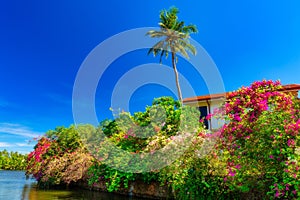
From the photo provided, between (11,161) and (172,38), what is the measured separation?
5552 cm

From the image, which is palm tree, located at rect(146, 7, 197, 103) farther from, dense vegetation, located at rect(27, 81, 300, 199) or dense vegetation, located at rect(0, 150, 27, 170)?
dense vegetation, located at rect(0, 150, 27, 170)

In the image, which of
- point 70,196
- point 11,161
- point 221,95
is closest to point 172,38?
point 221,95

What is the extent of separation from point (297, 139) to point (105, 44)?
10.0 metres

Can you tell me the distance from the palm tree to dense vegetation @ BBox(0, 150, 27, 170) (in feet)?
166

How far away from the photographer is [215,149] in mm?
8023

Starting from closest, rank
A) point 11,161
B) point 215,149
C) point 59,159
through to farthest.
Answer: point 215,149
point 59,159
point 11,161

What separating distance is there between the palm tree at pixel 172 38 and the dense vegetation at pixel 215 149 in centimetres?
1134

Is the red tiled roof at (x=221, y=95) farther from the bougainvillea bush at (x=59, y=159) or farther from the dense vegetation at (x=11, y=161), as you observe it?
the dense vegetation at (x=11, y=161)

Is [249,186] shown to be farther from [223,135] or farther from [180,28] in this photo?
[180,28]

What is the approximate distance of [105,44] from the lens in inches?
520

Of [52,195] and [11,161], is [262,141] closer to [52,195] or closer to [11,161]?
[52,195]

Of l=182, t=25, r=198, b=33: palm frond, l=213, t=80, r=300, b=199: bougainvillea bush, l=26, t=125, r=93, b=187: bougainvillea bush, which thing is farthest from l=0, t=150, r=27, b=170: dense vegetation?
l=213, t=80, r=300, b=199: bougainvillea bush

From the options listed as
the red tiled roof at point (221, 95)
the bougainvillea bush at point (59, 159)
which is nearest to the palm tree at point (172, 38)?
the red tiled roof at point (221, 95)

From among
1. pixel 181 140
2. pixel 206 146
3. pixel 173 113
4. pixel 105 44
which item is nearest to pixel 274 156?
pixel 206 146
